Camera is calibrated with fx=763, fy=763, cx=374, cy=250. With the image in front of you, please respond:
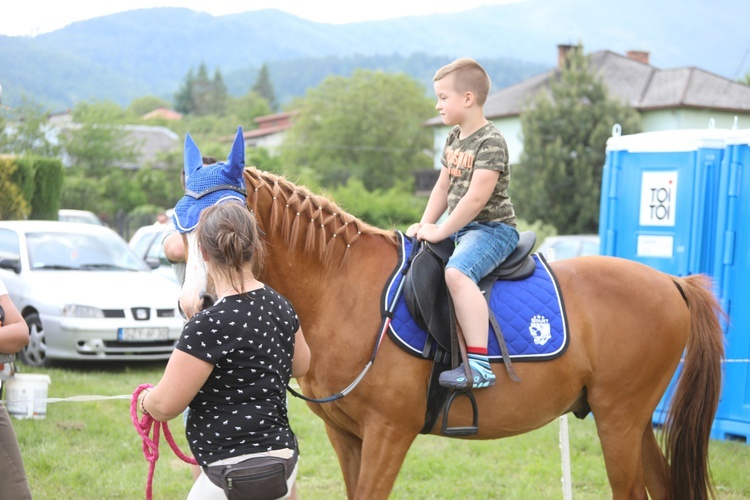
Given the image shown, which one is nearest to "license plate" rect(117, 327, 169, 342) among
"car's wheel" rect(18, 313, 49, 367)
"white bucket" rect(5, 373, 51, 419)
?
"car's wheel" rect(18, 313, 49, 367)

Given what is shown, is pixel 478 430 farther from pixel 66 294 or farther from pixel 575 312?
pixel 66 294

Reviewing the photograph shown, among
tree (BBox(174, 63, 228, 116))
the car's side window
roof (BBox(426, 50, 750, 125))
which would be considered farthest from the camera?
tree (BBox(174, 63, 228, 116))

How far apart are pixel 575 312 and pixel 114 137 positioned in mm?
43823

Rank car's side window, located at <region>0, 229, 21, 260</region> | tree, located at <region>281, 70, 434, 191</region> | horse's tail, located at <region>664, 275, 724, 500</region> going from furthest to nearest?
tree, located at <region>281, 70, 434, 191</region>, car's side window, located at <region>0, 229, 21, 260</region>, horse's tail, located at <region>664, 275, 724, 500</region>

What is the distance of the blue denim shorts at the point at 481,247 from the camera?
3646 mm

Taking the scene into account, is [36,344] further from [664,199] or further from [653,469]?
[653,469]

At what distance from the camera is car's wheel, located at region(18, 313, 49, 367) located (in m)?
9.28

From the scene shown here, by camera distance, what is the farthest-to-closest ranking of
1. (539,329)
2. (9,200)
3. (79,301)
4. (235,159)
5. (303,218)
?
(9,200) < (79,301) < (539,329) < (303,218) < (235,159)

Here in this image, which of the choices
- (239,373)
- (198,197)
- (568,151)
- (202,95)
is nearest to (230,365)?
(239,373)

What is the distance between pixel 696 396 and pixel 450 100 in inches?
88.8

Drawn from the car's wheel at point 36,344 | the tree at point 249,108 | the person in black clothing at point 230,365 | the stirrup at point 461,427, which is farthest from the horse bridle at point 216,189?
the tree at point 249,108

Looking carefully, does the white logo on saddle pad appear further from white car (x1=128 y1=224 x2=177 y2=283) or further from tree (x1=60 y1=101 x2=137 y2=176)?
tree (x1=60 y1=101 x2=137 y2=176)

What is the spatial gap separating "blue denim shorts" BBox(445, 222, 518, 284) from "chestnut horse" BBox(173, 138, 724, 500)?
342mm

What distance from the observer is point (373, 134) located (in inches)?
2443
